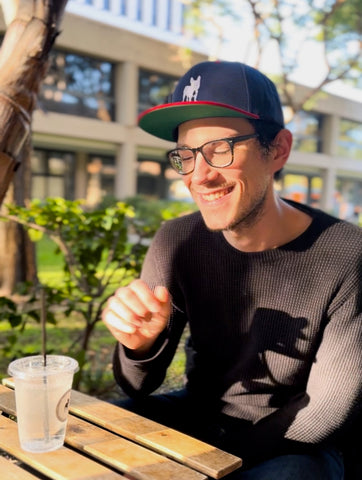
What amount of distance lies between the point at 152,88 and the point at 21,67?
19833 millimetres

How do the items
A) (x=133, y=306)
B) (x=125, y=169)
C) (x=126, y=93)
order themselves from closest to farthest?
(x=133, y=306)
(x=126, y=93)
(x=125, y=169)

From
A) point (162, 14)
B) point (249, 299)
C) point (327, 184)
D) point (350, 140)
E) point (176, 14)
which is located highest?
point (176, 14)

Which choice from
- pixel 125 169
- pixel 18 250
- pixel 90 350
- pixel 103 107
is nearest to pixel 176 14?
pixel 103 107

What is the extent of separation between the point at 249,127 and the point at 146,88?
20.2m

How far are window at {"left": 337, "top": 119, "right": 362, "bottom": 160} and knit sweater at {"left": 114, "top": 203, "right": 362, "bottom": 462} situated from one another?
1156 inches

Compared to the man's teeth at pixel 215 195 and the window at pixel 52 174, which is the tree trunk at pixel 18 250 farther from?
the window at pixel 52 174

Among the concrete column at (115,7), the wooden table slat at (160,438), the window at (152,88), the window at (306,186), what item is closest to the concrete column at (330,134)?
the window at (306,186)

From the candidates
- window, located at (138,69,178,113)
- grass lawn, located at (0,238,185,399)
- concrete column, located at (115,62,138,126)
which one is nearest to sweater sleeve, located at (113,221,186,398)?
grass lawn, located at (0,238,185,399)

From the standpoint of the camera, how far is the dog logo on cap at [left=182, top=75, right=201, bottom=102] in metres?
1.80

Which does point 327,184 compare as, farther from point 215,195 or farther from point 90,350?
point 215,195

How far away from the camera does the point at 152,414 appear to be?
1.96m

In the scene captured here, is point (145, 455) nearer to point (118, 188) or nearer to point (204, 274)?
point (204, 274)

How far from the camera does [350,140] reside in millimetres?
30703

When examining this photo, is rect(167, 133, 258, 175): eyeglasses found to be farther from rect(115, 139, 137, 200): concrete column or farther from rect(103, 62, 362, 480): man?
rect(115, 139, 137, 200): concrete column
